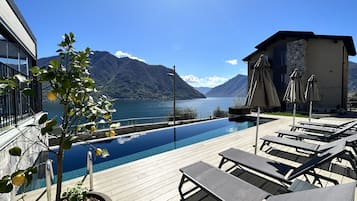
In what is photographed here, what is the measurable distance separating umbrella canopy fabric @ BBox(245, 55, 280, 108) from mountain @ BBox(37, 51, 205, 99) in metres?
62.4

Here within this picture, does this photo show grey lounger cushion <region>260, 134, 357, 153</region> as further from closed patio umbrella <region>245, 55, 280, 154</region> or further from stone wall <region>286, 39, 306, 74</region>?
stone wall <region>286, 39, 306, 74</region>

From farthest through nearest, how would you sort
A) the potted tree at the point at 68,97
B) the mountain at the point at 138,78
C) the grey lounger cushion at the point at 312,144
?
1. the mountain at the point at 138,78
2. the grey lounger cushion at the point at 312,144
3. the potted tree at the point at 68,97

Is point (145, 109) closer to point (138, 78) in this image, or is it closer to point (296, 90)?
point (296, 90)

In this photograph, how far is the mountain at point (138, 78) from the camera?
244ft

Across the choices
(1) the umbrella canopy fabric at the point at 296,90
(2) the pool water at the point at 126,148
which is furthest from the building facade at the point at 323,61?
(2) the pool water at the point at 126,148

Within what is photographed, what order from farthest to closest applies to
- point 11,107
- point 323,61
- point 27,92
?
point 323,61
point 11,107
point 27,92

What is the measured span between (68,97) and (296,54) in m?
20.3

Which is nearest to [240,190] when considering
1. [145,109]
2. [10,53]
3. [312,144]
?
[312,144]

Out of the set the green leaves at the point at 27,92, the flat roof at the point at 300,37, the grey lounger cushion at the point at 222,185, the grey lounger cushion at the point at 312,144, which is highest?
the flat roof at the point at 300,37

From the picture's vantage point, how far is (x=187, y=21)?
14.8 m

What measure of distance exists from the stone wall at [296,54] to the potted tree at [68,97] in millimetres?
19822

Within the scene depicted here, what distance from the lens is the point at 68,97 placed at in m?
1.54

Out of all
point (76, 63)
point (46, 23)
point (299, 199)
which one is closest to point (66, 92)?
point (76, 63)

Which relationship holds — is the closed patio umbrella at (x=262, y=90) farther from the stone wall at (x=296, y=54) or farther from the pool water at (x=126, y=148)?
the stone wall at (x=296, y=54)
